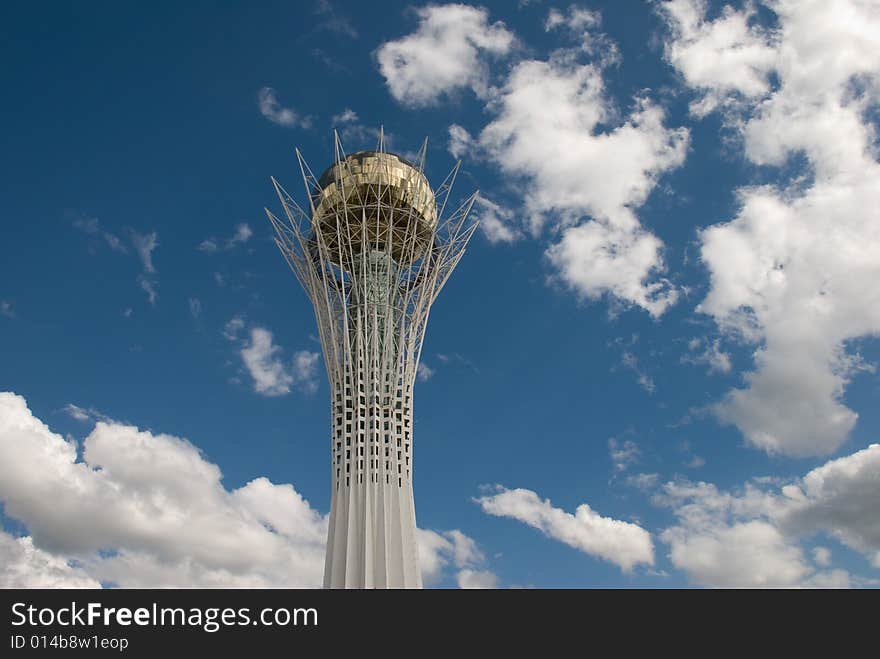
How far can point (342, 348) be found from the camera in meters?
67.8

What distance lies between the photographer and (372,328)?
2635 inches

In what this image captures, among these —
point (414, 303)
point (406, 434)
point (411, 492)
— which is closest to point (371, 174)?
point (414, 303)

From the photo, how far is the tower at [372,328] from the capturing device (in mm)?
58188

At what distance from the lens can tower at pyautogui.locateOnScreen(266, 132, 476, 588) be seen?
5819cm
